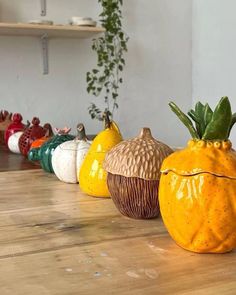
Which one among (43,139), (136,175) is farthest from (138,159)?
(43,139)

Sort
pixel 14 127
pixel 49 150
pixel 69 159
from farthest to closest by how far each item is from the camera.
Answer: pixel 14 127 → pixel 49 150 → pixel 69 159

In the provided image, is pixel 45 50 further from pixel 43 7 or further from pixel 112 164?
pixel 112 164

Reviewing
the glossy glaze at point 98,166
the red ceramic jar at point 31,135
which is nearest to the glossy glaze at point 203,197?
the glossy glaze at point 98,166

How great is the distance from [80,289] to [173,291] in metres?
0.10

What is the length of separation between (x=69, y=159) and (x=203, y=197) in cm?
50

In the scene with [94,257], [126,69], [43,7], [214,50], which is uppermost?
[43,7]

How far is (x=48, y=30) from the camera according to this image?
2219 mm

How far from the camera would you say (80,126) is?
3.63 feet

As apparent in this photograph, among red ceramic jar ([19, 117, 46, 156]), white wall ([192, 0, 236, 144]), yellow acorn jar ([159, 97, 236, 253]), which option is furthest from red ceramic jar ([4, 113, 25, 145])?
white wall ([192, 0, 236, 144])

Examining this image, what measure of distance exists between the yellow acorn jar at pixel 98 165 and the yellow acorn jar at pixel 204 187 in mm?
279

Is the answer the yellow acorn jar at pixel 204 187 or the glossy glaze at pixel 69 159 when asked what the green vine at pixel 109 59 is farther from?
the yellow acorn jar at pixel 204 187

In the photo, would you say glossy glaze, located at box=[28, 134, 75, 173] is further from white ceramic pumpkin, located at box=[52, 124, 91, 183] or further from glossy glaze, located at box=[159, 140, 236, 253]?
glossy glaze, located at box=[159, 140, 236, 253]

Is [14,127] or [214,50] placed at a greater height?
[214,50]

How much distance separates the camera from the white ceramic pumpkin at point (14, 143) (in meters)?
1.54
